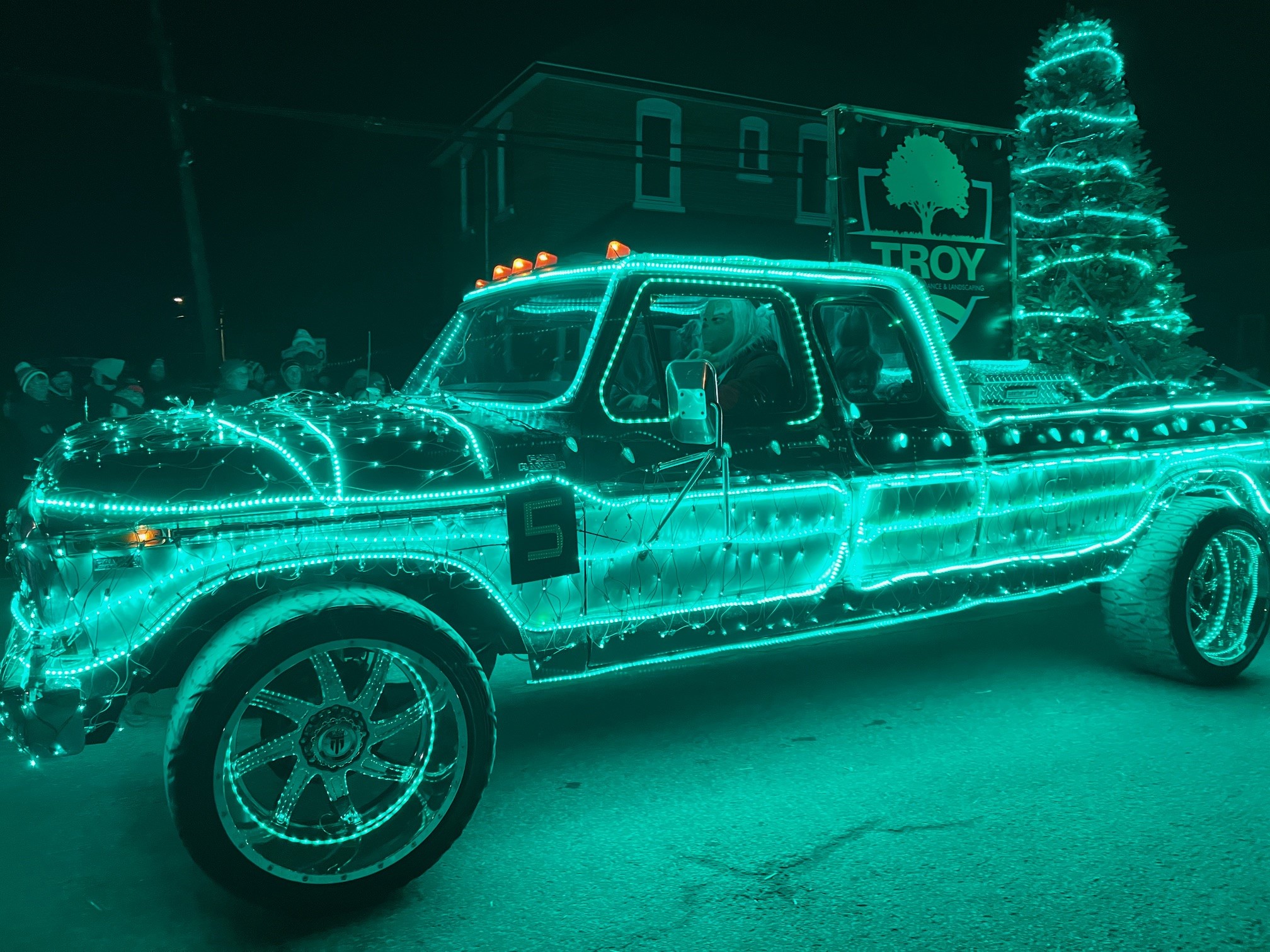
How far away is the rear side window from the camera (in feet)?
12.3

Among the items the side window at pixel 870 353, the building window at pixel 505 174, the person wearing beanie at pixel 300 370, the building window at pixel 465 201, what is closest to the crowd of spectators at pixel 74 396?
the person wearing beanie at pixel 300 370

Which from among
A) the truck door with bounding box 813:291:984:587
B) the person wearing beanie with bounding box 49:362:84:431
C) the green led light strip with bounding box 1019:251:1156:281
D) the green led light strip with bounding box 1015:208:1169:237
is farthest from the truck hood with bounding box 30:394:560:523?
the green led light strip with bounding box 1015:208:1169:237

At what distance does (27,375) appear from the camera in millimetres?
9039

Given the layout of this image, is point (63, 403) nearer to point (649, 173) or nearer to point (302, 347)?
point (302, 347)

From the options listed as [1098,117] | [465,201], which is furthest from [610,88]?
[1098,117]

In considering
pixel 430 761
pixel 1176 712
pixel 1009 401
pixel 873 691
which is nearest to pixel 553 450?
pixel 430 761

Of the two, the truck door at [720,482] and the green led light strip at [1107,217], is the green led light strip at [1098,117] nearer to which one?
the green led light strip at [1107,217]

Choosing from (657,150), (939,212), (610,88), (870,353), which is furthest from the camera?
(657,150)

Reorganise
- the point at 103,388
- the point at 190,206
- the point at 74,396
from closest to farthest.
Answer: the point at 103,388 → the point at 74,396 → the point at 190,206

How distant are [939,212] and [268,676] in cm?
918

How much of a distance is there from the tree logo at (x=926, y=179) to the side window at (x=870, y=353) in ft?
19.8

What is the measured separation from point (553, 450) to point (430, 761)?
1.13 metres

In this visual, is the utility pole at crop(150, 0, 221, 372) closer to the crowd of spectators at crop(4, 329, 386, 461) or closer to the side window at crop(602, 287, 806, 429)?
the crowd of spectators at crop(4, 329, 386, 461)

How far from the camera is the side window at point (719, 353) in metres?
3.75
